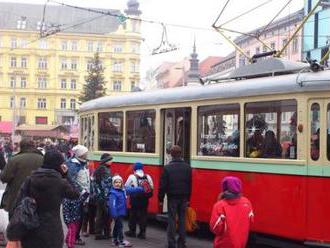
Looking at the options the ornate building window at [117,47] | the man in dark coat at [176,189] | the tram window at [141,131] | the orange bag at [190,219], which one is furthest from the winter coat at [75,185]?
the ornate building window at [117,47]

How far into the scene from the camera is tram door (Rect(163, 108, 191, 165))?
476 inches

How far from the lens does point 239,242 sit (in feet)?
21.9

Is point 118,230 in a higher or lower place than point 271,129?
lower

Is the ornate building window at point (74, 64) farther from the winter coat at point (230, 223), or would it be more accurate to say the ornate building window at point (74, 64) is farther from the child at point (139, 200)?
the winter coat at point (230, 223)

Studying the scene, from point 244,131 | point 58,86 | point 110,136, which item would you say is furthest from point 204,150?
point 58,86

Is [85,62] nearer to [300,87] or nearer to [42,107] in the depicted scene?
[42,107]

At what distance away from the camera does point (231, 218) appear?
6672mm

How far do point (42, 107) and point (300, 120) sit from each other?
94767 mm

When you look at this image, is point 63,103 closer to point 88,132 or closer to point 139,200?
point 88,132

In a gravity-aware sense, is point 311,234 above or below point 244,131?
below

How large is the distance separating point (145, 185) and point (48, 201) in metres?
5.56

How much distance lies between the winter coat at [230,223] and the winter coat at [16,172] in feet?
9.96

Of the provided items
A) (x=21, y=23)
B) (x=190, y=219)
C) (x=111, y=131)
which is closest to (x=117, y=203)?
(x=190, y=219)

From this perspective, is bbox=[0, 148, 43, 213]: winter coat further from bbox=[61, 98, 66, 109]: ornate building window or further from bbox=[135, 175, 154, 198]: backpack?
bbox=[61, 98, 66, 109]: ornate building window
